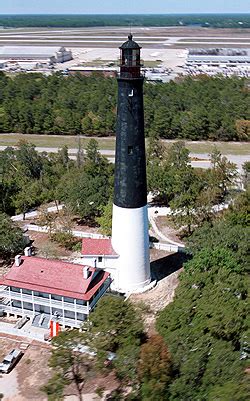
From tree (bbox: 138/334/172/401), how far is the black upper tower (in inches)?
361

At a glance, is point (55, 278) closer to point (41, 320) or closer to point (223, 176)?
point (41, 320)

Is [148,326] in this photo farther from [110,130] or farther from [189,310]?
[110,130]

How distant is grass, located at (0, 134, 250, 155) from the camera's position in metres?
61.8

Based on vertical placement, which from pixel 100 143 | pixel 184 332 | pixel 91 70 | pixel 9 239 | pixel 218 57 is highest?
pixel 218 57

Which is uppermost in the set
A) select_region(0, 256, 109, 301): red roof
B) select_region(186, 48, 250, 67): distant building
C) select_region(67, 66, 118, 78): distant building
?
select_region(186, 48, 250, 67): distant building

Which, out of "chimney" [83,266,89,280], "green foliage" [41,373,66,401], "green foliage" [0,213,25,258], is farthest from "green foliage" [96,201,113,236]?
"green foliage" [41,373,66,401]

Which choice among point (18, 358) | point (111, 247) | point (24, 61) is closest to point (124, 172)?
point (111, 247)

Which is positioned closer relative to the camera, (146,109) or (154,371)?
(154,371)

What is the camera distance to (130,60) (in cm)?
2323

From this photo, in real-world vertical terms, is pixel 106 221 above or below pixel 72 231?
above

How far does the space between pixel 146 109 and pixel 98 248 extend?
44.2m

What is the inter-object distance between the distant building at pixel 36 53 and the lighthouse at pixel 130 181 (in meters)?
107

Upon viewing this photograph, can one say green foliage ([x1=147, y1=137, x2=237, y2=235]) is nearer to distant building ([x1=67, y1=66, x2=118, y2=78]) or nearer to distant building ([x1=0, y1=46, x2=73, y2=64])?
distant building ([x1=67, y1=66, x2=118, y2=78])

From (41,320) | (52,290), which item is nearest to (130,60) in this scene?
(52,290)
